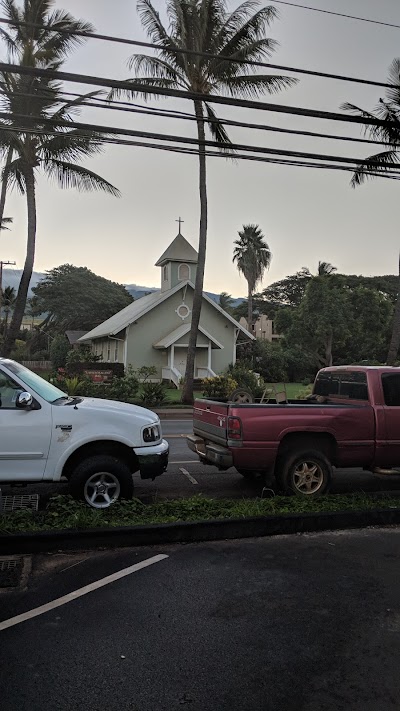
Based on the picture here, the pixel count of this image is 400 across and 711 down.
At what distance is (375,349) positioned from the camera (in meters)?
49.1

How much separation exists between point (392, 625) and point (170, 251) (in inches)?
1283

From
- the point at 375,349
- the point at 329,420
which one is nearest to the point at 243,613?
the point at 329,420

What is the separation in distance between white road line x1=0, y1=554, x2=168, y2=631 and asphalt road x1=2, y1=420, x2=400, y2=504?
6.93 feet

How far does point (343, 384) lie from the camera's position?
7738 millimetres

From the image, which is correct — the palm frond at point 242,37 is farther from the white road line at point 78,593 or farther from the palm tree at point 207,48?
the white road line at point 78,593

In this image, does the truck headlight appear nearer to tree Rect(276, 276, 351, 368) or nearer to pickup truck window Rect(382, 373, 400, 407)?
pickup truck window Rect(382, 373, 400, 407)

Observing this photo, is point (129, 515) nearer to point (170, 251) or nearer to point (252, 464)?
point (252, 464)

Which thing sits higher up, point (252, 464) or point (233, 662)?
point (252, 464)

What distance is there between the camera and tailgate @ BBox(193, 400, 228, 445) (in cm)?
657

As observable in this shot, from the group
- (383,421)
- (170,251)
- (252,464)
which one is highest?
(170,251)

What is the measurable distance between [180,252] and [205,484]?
28.6 meters

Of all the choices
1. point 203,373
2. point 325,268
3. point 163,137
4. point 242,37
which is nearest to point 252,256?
point 325,268

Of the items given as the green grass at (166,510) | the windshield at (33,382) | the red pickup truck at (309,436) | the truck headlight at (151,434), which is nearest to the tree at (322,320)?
the red pickup truck at (309,436)

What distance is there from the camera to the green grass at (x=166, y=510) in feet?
16.8
